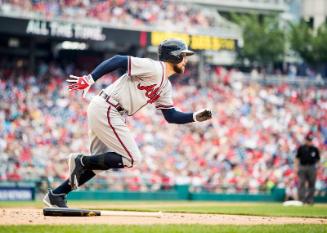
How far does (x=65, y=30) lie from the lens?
27625mm

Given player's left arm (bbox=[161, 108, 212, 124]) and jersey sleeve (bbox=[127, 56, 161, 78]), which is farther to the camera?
player's left arm (bbox=[161, 108, 212, 124])

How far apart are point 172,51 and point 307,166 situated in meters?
10.0

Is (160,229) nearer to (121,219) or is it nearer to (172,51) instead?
(121,219)

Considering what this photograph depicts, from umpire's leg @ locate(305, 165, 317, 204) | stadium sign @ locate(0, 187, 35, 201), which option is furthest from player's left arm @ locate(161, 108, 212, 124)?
stadium sign @ locate(0, 187, 35, 201)

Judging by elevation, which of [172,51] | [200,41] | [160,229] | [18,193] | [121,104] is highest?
[200,41]

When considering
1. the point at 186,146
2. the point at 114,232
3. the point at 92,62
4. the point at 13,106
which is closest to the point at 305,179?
the point at 186,146

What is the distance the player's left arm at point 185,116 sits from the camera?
32.2 feet

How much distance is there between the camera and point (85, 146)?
24.7 meters

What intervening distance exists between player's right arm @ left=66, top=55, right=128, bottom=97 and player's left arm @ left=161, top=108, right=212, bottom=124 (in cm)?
117

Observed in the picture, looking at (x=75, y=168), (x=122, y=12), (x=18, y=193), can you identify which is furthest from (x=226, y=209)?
(x=122, y=12)

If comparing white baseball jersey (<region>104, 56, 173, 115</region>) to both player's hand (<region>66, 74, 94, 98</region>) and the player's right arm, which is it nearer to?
the player's right arm

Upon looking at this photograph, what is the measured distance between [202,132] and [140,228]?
1999 centimetres

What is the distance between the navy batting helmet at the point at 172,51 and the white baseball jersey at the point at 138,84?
151mm

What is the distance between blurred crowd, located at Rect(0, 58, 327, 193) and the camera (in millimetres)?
23203
